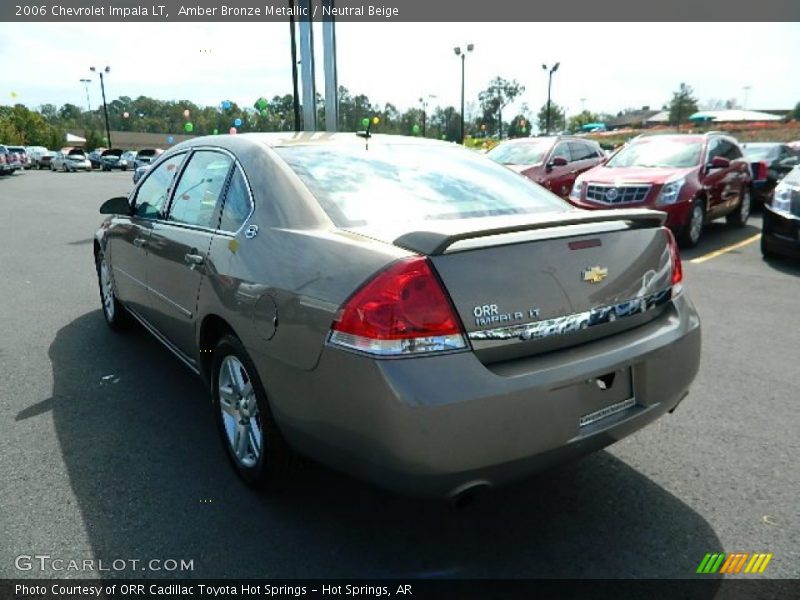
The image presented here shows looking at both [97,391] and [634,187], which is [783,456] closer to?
[97,391]

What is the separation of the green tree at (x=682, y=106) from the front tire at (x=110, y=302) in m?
89.2

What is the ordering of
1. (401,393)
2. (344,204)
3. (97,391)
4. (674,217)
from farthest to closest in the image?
1. (674,217)
2. (97,391)
3. (344,204)
4. (401,393)

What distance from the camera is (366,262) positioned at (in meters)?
2.10

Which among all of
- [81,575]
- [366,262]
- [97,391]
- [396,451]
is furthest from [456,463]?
[97,391]

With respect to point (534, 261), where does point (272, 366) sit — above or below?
below

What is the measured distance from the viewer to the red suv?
8750 mm

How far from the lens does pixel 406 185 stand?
2.86m

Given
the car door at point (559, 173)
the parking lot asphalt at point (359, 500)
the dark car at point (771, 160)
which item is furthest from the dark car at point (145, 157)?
the parking lot asphalt at point (359, 500)

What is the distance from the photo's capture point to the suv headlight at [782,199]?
7.63m

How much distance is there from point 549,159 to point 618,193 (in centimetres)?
363

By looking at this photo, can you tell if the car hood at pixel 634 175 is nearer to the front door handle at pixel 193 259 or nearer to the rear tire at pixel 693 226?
the rear tire at pixel 693 226

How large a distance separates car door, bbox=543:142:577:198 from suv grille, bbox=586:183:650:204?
2832mm

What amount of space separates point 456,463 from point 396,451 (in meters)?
0.20

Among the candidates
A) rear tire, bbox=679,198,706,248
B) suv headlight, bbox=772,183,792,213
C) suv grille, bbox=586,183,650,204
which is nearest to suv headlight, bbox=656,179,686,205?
suv grille, bbox=586,183,650,204
